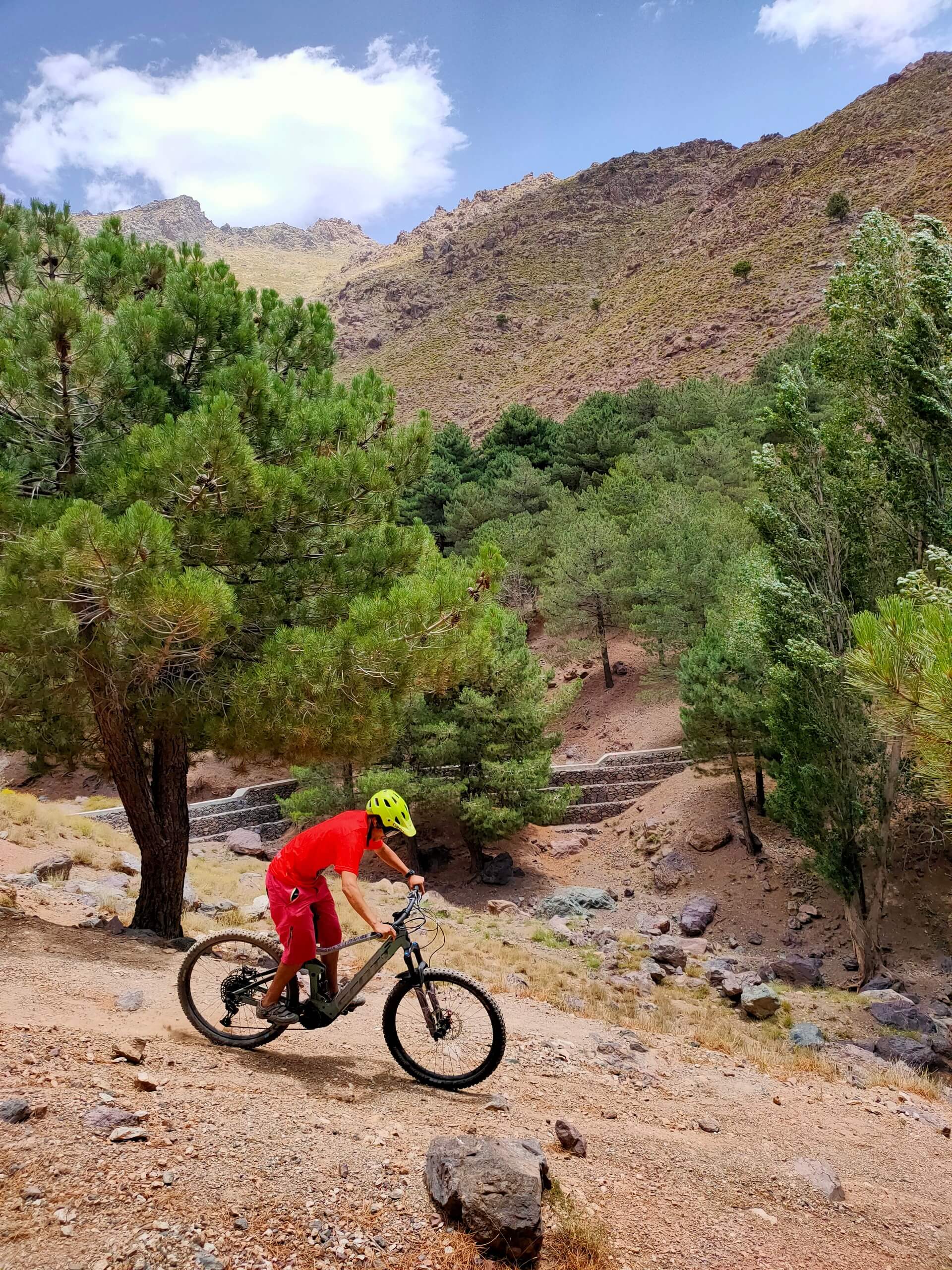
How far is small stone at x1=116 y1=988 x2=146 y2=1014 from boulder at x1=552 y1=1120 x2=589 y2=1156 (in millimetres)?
2826

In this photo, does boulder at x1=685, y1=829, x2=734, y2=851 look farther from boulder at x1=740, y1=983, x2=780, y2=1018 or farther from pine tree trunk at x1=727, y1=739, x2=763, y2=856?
boulder at x1=740, y1=983, x2=780, y2=1018

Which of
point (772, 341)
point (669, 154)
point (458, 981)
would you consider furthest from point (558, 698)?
point (669, 154)

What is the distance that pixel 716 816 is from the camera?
1825 cm

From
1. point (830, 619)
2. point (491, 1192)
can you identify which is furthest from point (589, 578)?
point (491, 1192)

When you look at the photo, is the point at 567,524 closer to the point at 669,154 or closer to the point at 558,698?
the point at 558,698

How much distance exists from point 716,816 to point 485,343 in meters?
62.3

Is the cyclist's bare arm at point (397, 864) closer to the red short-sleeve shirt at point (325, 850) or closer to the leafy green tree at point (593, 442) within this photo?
the red short-sleeve shirt at point (325, 850)

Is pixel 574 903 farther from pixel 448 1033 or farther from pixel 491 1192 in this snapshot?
pixel 491 1192

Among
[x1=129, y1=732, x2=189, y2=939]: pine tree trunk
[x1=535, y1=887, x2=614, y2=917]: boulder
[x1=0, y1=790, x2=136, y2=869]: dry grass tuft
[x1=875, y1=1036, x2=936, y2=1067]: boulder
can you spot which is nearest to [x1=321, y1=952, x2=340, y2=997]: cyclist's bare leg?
[x1=129, y1=732, x2=189, y2=939]: pine tree trunk

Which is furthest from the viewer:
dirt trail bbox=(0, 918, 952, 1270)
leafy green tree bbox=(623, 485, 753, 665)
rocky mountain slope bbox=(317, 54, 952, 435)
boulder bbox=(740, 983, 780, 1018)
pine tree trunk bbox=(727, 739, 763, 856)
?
rocky mountain slope bbox=(317, 54, 952, 435)

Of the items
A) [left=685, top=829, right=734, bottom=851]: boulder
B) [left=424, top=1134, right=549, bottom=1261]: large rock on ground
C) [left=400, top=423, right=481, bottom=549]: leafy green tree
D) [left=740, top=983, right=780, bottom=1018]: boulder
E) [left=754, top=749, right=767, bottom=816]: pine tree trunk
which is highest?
[left=400, top=423, right=481, bottom=549]: leafy green tree

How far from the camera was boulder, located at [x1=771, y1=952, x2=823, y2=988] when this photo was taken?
1163 centimetres

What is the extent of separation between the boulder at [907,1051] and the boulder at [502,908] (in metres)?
7.24

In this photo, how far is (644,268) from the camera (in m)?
68.6
